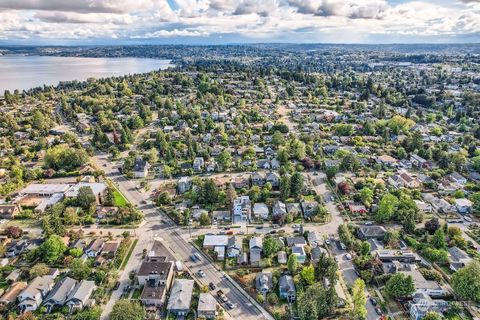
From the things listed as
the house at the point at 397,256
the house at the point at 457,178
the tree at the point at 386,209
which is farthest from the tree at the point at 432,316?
the house at the point at 457,178

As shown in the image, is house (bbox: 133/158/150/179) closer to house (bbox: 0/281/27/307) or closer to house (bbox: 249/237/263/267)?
house (bbox: 0/281/27/307)

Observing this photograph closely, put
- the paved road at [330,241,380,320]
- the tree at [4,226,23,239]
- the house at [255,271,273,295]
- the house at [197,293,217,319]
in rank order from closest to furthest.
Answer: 1. the house at [197,293,217,319]
2. the paved road at [330,241,380,320]
3. the house at [255,271,273,295]
4. the tree at [4,226,23,239]

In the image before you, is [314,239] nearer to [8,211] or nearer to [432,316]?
[432,316]

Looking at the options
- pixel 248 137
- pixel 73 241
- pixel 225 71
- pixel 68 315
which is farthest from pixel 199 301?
pixel 225 71

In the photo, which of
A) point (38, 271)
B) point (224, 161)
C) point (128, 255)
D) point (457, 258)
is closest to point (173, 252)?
point (128, 255)

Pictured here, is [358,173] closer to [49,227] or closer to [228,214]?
[228,214]

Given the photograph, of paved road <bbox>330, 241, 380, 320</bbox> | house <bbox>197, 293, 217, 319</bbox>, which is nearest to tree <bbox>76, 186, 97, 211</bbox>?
house <bbox>197, 293, 217, 319</bbox>
